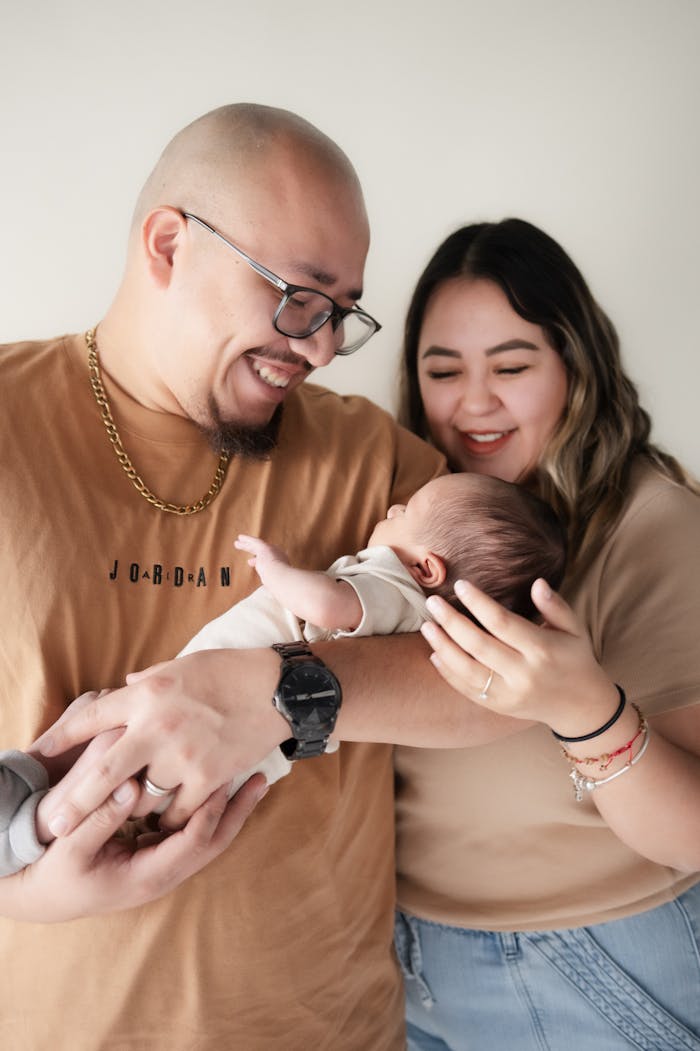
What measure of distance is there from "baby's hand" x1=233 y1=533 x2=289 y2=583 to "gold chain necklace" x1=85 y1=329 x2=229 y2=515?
17 centimetres

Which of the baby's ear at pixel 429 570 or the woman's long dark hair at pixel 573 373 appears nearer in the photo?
the baby's ear at pixel 429 570

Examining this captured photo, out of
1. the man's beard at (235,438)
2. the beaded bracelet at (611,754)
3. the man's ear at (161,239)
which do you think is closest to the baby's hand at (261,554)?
the man's beard at (235,438)

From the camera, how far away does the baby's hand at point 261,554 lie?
63.5 inches

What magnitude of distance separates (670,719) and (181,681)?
1.07 m

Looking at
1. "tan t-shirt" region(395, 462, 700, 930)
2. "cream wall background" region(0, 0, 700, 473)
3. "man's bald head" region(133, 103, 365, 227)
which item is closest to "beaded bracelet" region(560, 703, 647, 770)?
"tan t-shirt" region(395, 462, 700, 930)

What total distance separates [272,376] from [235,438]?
16 cm

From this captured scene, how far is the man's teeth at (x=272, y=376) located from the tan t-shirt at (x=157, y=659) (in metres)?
0.15

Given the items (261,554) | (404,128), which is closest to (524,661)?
(261,554)

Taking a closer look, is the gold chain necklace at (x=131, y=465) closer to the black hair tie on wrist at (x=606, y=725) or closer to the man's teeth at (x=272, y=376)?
the man's teeth at (x=272, y=376)

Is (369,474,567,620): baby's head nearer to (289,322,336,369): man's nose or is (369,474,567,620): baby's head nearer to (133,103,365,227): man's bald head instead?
(289,322,336,369): man's nose

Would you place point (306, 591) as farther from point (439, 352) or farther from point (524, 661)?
point (439, 352)

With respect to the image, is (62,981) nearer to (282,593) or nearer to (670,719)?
(282,593)

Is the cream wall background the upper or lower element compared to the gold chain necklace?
upper

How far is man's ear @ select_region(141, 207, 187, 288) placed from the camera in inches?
69.7
